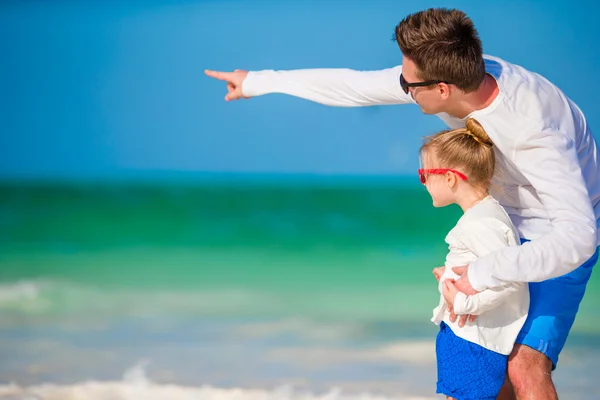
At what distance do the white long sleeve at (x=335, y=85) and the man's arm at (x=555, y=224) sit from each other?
0.47 m

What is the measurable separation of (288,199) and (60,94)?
319cm

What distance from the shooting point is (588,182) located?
6.84 feet

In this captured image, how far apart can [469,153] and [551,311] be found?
42 centimetres

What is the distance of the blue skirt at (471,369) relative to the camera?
2.10 meters

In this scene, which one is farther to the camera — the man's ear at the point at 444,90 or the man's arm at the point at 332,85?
the man's arm at the point at 332,85

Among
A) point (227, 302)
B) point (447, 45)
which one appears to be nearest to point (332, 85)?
point (447, 45)

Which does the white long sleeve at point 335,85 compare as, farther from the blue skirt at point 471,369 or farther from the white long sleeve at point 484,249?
the blue skirt at point 471,369

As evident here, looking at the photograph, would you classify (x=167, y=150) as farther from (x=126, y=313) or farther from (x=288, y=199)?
(x=126, y=313)

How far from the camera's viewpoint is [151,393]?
3510mm

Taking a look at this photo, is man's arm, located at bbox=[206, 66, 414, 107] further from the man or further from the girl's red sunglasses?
the girl's red sunglasses

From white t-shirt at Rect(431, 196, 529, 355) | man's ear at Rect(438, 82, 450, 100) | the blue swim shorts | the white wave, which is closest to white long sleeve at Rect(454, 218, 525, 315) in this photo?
white t-shirt at Rect(431, 196, 529, 355)

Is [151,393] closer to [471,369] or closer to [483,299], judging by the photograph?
[471,369]

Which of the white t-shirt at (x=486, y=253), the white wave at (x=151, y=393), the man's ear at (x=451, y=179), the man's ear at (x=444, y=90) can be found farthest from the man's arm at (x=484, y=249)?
the white wave at (x=151, y=393)

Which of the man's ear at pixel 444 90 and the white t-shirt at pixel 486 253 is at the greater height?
the man's ear at pixel 444 90
